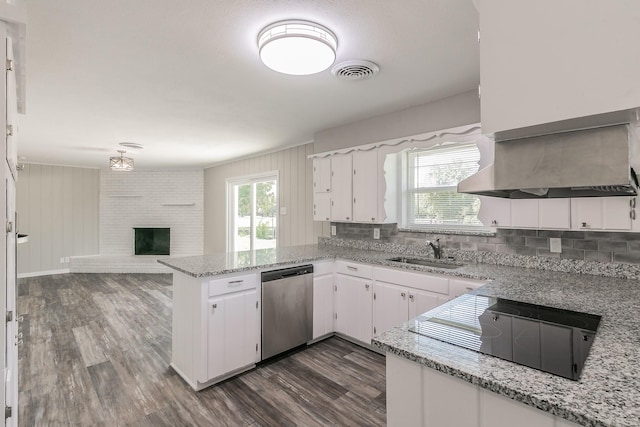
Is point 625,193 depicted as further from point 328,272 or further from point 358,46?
point 328,272

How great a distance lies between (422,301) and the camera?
2518 mm

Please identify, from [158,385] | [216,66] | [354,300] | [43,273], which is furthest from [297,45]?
[43,273]

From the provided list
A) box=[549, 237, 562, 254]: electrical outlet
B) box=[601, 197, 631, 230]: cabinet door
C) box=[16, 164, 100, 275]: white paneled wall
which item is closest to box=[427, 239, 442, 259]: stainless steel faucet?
box=[549, 237, 562, 254]: electrical outlet

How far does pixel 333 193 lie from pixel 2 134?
296 cm

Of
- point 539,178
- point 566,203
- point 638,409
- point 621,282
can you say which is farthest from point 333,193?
point 638,409

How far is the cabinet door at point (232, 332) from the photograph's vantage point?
2.37m

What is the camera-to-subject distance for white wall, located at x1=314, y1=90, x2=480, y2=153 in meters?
2.81

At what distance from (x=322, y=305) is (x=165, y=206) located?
5.84 meters

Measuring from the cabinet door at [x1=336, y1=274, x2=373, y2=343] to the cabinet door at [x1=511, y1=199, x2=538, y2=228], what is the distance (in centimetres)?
135

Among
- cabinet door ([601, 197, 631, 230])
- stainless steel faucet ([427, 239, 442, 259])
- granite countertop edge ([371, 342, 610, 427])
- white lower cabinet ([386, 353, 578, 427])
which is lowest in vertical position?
white lower cabinet ([386, 353, 578, 427])

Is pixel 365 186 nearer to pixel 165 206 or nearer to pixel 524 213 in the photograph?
pixel 524 213

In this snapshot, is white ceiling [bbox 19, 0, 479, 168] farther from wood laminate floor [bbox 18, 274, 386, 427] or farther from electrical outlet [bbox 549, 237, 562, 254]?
wood laminate floor [bbox 18, 274, 386, 427]

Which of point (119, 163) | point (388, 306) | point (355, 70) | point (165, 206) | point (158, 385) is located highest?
point (355, 70)

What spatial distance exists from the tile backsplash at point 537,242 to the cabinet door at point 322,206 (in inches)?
29.4
